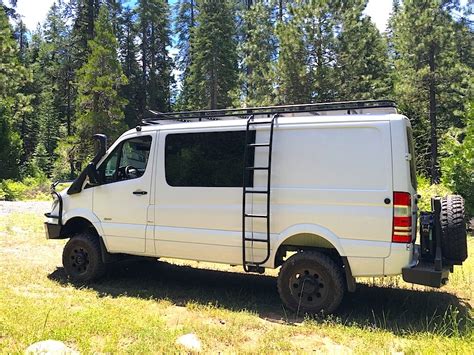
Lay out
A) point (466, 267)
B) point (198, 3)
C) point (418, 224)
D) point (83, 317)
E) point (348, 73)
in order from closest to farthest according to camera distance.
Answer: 1. point (83, 317)
2. point (418, 224)
3. point (466, 267)
4. point (348, 73)
5. point (198, 3)

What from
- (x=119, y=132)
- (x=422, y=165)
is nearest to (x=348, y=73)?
(x=422, y=165)

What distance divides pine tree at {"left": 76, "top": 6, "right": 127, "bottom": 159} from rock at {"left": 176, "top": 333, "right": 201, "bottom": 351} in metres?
25.9

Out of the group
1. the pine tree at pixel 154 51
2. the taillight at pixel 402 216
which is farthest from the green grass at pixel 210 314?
the pine tree at pixel 154 51

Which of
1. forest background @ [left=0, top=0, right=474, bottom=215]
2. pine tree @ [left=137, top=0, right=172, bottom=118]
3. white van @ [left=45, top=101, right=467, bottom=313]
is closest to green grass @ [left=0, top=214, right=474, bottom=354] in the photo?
white van @ [left=45, top=101, right=467, bottom=313]

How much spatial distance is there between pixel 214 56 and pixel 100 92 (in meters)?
11.1

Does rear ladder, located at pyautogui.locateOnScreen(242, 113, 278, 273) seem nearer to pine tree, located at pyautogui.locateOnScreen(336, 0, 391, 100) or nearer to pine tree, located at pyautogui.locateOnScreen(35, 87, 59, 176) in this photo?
pine tree, located at pyautogui.locateOnScreen(336, 0, 391, 100)

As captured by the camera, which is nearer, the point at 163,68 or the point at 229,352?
the point at 229,352

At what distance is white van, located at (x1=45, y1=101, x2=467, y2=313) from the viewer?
17.5ft

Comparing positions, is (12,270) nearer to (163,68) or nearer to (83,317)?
(83,317)

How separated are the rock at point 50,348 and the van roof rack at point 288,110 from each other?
142 inches

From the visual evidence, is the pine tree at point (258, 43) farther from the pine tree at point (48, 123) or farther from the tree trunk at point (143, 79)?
the pine tree at point (48, 123)

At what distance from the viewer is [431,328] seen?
512 centimetres

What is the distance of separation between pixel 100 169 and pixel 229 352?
3909mm

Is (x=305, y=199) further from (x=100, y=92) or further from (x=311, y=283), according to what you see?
(x=100, y=92)
